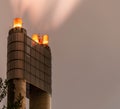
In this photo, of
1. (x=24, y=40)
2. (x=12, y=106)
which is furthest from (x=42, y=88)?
(x=12, y=106)

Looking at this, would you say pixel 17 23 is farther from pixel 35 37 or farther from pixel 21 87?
pixel 21 87

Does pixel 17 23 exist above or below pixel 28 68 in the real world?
above

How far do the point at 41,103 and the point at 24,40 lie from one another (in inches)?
679

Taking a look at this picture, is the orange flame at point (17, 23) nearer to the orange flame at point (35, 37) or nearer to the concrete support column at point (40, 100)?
the orange flame at point (35, 37)

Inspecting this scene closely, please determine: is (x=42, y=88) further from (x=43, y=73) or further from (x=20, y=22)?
(x=20, y=22)

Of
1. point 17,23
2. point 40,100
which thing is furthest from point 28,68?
point 17,23

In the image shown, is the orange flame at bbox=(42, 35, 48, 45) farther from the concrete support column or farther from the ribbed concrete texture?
the ribbed concrete texture

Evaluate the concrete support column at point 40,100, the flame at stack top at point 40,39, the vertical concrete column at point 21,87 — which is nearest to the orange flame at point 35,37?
the flame at stack top at point 40,39

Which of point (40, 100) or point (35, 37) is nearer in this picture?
point (40, 100)

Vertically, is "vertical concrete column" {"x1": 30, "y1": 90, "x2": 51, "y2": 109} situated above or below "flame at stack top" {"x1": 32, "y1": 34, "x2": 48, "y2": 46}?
below

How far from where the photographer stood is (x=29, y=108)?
435ft

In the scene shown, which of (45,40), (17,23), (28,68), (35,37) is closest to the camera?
(28,68)

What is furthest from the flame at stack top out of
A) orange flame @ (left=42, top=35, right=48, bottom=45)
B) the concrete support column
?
the concrete support column

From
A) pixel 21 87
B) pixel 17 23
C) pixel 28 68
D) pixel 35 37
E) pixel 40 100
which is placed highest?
pixel 35 37
